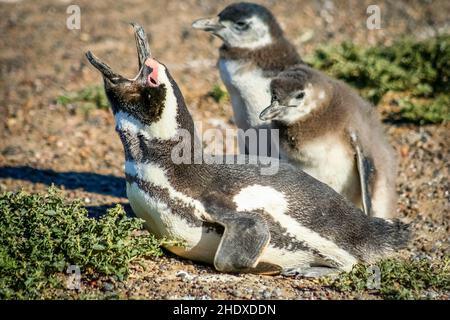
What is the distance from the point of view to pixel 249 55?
23.4ft

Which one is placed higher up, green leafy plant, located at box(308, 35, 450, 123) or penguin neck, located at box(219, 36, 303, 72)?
penguin neck, located at box(219, 36, 303, 72)

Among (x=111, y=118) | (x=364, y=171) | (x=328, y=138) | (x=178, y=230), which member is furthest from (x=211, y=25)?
(x=178, y=230)

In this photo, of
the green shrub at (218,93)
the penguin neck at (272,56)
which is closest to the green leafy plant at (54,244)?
the penguin neck at (272,56)

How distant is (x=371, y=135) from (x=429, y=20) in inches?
180

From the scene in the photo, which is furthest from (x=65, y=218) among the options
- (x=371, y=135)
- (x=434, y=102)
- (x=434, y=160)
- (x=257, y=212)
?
(x=434, y=102)

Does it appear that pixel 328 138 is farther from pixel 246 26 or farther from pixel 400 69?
pixel 400 69

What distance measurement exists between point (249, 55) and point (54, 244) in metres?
2.92

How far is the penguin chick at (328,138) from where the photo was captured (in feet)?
21.0

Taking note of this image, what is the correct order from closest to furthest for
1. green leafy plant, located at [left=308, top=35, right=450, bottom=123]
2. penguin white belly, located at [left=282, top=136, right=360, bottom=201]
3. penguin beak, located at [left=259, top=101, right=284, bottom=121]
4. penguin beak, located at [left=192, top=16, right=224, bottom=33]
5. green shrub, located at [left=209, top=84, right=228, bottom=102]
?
penguin beak, located at [left=259, top=101, right=284, bottom=121] < penguin white belly, located at [left=282, top=136, right=360, bottom=201] < penguin beak, located at [left=192, top=16, right=224, bottom=33] < green leafy plant, located at [left=308, top=35, right=450, bottom=123] < green shrub, located at [left=209, top=84, right=228, bottom=102]

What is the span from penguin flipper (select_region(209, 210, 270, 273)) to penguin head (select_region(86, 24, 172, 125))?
2.77 feet

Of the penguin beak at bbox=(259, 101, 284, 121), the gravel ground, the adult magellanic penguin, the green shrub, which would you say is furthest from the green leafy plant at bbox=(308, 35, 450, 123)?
the adult magellanic penguin

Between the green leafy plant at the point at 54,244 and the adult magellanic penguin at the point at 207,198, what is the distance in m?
0.23

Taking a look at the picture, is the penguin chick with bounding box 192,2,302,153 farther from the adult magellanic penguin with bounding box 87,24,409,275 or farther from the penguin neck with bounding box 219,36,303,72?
the adult magellanic penguin with bounding box 87,24,409,275

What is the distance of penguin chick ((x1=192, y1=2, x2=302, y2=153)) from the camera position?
22.7ft
